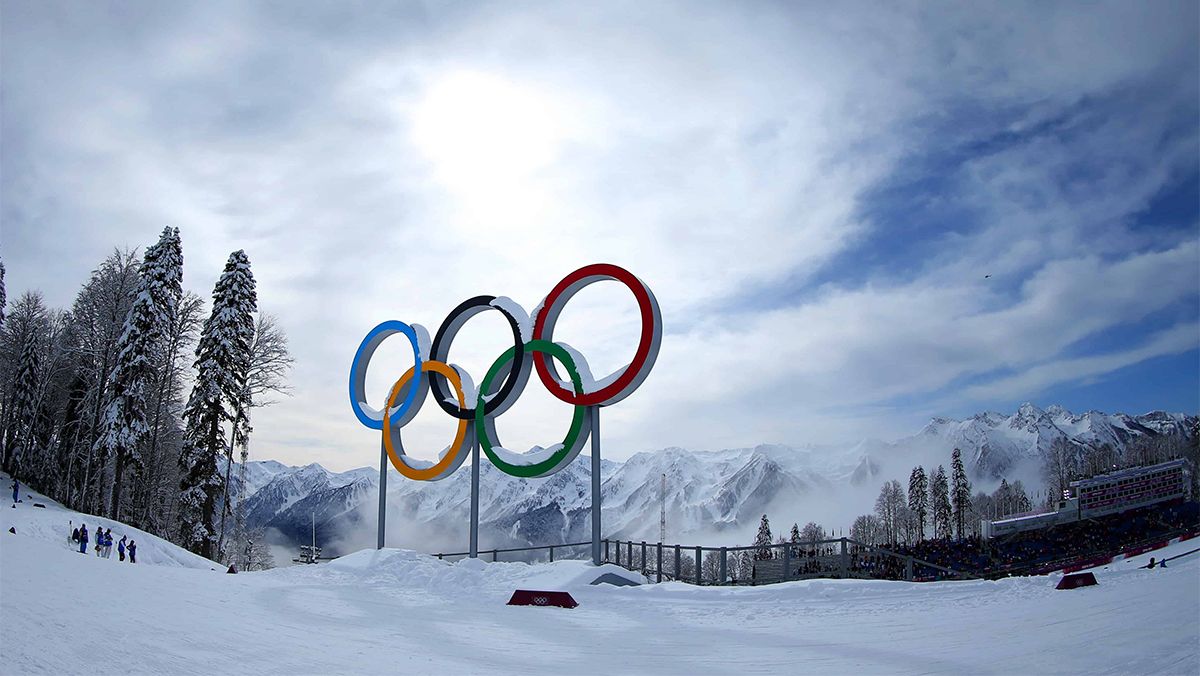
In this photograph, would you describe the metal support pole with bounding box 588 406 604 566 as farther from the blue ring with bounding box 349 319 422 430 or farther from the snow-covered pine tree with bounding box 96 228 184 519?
the snow-covered pine tree with bounding box 96 228 184 519

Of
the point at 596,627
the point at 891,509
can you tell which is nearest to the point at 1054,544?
the point at 596,627

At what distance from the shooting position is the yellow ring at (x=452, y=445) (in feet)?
80.3

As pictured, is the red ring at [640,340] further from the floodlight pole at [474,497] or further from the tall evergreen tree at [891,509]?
the tall evergreen tree at [891,509]

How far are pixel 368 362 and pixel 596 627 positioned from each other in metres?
19.7

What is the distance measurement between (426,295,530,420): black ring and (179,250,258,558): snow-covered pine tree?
11.1m

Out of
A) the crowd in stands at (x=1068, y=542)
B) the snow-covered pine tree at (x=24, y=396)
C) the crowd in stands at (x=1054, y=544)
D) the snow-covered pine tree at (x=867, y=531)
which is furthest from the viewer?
the snow-covered pine tree at (x=867, y=531)

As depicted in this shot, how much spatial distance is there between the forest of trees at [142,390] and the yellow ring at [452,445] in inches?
359

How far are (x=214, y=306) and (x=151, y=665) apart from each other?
2866 centimetres

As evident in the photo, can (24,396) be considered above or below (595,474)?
above

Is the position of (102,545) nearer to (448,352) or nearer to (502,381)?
(448,352)

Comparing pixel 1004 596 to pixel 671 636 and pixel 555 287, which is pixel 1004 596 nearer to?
pixel 671 636

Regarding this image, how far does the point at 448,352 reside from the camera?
1038 inches

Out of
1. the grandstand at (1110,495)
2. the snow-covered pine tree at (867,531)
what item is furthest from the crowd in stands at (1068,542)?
the snow-covered pine tree at (867,531)

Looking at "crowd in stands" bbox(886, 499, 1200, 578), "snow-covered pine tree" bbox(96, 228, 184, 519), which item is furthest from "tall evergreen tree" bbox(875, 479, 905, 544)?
"snow-covered pine tree" bbox(96, 228, 184, 519)
